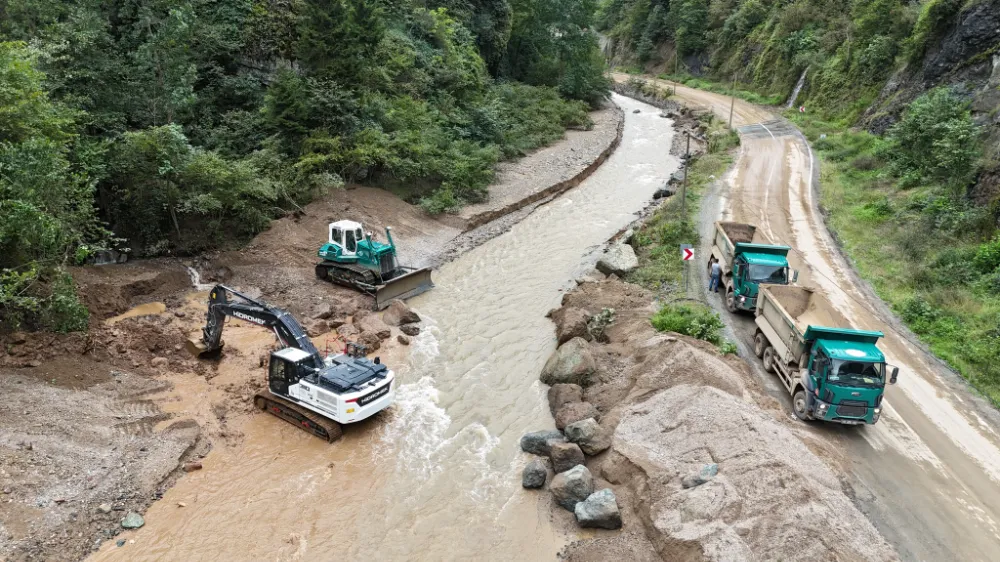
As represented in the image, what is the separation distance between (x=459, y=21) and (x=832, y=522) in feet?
170

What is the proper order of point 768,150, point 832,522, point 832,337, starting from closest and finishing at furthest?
point 832,522
point 832,337
point 768,150

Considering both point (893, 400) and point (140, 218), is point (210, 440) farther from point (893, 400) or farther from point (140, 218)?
point (893, 400)

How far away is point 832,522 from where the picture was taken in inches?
417

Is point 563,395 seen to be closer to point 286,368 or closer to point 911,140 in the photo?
point 286,368

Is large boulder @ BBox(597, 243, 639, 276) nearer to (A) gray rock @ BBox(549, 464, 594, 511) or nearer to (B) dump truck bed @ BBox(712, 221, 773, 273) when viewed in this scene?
(B) dump truck bed @ BBox(712, 221, 773, 273)

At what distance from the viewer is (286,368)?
15367 millimetres

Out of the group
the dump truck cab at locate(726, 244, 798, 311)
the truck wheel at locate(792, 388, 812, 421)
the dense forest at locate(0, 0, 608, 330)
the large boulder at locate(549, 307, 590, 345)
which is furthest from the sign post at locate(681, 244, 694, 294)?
the dense forest at locate(0, 0, 608, 330)

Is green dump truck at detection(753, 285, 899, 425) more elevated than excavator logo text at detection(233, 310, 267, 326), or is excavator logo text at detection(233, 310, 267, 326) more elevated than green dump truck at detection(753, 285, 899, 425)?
green dump truck at detection(753, 285, 899, 425)


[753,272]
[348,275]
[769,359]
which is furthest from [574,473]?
[348,275]

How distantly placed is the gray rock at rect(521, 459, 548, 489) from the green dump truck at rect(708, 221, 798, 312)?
32.1 feet

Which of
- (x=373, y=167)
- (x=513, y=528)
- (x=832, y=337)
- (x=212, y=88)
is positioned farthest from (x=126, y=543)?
(x=212, y=88)

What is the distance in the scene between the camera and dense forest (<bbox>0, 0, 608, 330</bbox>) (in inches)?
701

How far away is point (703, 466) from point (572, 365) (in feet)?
18.2

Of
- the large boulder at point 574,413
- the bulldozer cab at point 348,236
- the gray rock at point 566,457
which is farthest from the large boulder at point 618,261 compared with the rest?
the gray rock at point 566,457
